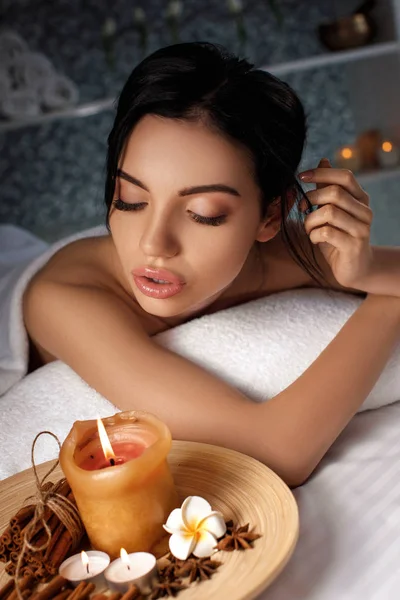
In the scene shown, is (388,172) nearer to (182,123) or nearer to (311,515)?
(182,123)

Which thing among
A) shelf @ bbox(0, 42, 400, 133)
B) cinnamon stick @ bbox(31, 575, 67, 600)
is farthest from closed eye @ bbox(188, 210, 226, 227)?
shelf @ bbox(0, 42, 400, 133)

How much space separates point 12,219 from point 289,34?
1.64 metres

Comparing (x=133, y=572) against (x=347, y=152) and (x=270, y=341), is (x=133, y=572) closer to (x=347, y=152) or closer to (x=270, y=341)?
(x=270, y=341)

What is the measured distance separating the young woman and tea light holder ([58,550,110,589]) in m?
0.31

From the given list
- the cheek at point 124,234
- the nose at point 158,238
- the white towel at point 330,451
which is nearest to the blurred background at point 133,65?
the white towel at point 330,451

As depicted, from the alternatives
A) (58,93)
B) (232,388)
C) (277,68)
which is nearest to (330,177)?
(232,388)

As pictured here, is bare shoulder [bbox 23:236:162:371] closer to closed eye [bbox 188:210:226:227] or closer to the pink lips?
the pink lips

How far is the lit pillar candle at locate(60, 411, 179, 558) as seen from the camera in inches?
31.3

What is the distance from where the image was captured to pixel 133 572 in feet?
2.49

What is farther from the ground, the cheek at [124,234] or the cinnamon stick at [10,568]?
the cheek at [124,234]

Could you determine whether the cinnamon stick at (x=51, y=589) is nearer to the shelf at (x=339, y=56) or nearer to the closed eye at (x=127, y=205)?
the closed eye at (x=127, y=205)

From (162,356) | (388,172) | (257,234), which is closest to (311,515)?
(162,356)

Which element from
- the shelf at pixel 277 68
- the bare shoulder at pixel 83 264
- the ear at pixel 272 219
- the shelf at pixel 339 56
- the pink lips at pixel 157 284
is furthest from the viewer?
the shelf at pixel 339 56

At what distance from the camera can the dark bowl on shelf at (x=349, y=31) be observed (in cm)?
341
